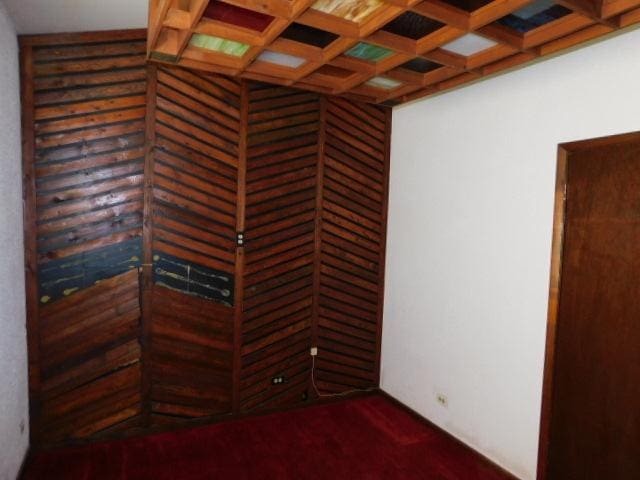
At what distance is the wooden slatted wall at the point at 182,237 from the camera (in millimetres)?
2689

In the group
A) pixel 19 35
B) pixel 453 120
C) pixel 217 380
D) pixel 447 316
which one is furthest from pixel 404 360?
pixel 19 35

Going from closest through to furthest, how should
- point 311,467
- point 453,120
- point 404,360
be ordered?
point 311,467
point 453,120
point 404,360

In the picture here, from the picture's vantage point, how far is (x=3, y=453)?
2.14m

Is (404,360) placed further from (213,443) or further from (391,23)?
(391,23)

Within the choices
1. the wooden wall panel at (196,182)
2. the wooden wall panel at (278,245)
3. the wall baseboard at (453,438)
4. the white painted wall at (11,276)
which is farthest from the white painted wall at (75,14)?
the wall baseboard at (453,438)

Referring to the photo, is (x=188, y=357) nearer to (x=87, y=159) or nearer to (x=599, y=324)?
(x=87, y=159)

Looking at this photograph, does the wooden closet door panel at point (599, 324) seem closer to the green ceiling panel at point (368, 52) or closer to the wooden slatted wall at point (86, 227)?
the green ceiling panel at point (368, 52)

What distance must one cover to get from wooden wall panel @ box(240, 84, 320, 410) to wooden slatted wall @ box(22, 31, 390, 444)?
1 centimetres

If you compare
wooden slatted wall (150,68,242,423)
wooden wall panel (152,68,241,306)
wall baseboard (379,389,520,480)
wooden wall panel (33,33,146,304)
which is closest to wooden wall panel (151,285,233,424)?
wooden slatted wall (150,68,242,423)

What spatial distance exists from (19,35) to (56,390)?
2.29 meters

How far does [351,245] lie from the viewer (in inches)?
145

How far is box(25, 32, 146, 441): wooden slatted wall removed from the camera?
2645 mm

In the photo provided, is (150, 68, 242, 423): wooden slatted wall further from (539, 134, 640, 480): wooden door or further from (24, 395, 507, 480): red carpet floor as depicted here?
(539, 134, 640, 480): wooden door

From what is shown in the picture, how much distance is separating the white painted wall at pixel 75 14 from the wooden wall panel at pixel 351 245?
5.28 feet
